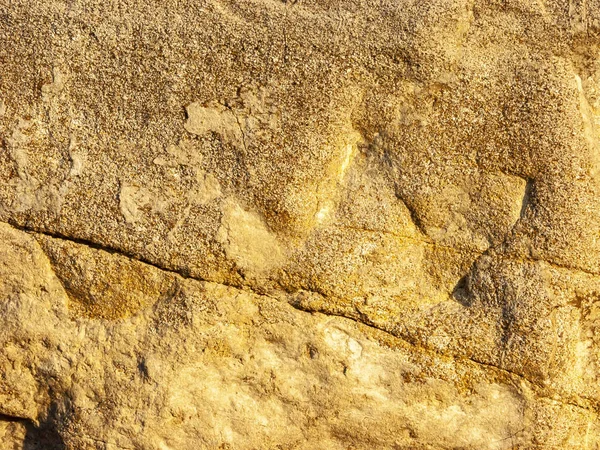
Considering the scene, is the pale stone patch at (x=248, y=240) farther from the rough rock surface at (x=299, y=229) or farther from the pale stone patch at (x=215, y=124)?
the pale stone patch at (x=215, y=124)

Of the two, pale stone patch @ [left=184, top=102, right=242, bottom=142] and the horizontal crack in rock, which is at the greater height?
pale stone patch @ [left=184, top=102, right=242, bottom=142]

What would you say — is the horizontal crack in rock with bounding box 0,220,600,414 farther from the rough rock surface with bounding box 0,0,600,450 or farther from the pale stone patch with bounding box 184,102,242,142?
the pale stone patch with bounding box 184,102,242,142

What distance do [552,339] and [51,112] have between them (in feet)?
5.53

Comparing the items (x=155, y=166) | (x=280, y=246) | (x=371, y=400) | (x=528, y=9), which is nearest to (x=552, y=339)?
(x=371, y=400)

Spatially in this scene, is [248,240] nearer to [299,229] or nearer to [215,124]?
[299,229]

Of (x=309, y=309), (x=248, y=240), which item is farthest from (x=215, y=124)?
(x=309, y=309)

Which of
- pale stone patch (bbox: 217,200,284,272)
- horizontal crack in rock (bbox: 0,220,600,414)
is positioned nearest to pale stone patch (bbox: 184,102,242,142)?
pale stone patch (bbox: 217,200,284,272)

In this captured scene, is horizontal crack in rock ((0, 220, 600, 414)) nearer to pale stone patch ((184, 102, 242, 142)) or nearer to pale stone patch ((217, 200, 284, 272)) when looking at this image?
pale stone patch ((217, 200, 284, 272))

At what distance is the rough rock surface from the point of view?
6.48ft

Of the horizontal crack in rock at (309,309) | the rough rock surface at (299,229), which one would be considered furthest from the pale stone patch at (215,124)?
the horizontal crack in rock at (309,309)

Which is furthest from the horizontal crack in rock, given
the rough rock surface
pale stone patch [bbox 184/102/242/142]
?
pale stone patch [bbox 184/102/242/142]

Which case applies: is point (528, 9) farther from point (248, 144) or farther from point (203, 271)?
point (203, 271)

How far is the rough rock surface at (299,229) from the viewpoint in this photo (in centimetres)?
198

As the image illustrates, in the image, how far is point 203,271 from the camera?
1992 mm
